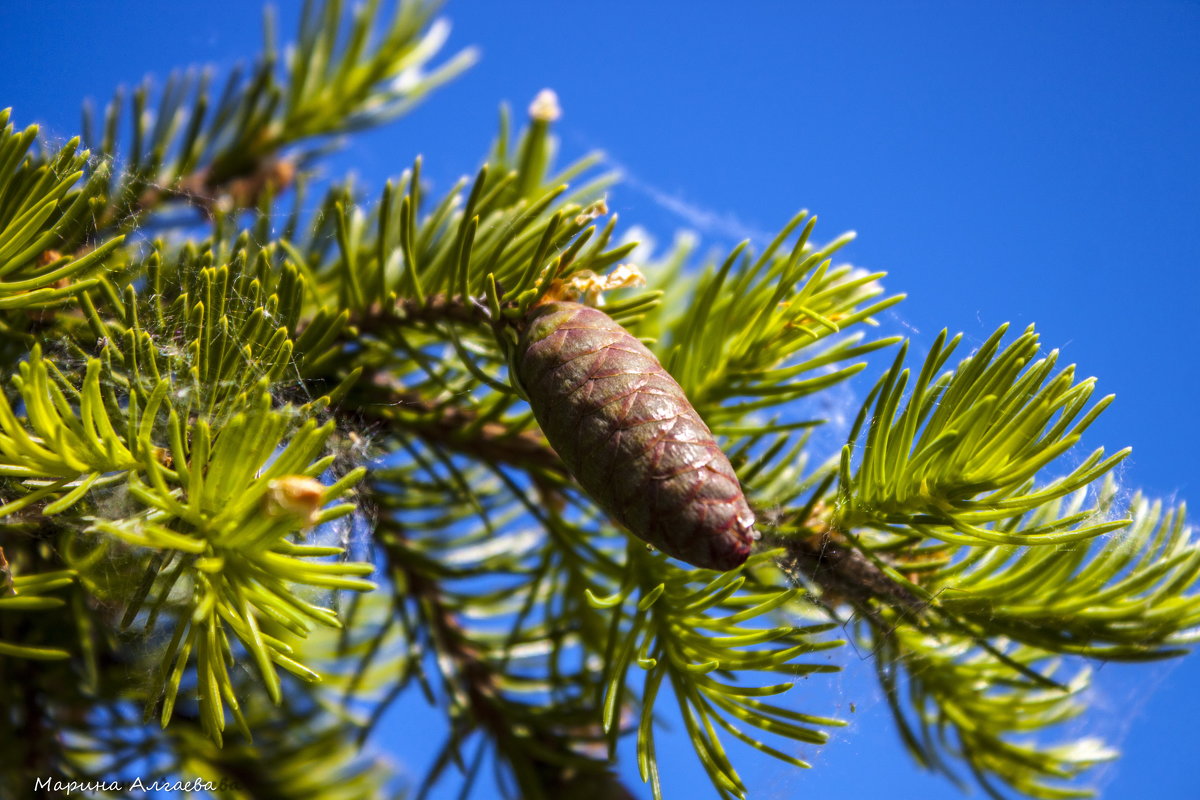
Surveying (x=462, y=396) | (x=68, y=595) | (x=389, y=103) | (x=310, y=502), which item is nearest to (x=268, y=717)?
(x=68, y=595)

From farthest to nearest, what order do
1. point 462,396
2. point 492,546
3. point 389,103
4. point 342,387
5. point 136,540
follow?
1. point 389,103
2. point 492,546
3. point 462,396
4. point 342,387
5. point 136,540

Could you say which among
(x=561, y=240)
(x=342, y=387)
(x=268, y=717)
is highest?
(x=561, y=240)

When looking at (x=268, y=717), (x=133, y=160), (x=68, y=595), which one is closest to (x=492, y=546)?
(x=268, y=717)

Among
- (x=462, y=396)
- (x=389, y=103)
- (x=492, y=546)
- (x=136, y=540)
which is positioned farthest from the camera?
(x=389, y=103)

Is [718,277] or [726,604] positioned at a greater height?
[718,277]

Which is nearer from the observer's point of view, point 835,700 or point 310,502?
point 310,502

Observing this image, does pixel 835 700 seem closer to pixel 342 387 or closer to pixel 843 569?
pixel 843 569
